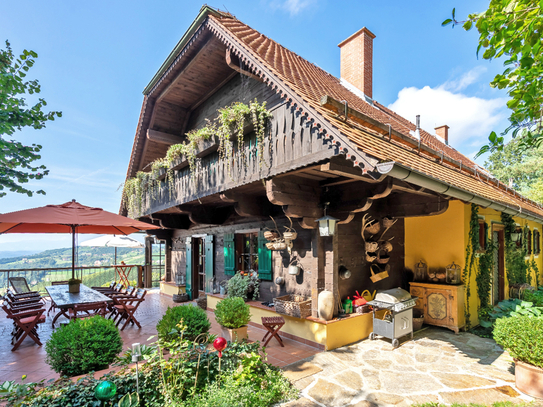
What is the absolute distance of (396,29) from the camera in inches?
304

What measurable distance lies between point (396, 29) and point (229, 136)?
5915 millimetres

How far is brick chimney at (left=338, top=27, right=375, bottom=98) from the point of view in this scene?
944 centimetres

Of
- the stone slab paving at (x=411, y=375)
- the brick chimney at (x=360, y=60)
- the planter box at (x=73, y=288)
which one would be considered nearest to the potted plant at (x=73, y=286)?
the planter box at (x=73, y=288)

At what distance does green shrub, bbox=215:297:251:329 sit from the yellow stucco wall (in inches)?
168

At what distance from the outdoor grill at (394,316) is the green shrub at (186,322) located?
308 cm

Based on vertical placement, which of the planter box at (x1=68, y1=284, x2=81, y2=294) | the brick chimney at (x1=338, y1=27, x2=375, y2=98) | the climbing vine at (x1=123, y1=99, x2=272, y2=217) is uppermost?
the brick chimney at (x1=338, y1=27, x2=375, y2=98)

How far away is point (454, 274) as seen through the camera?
5.95 meters

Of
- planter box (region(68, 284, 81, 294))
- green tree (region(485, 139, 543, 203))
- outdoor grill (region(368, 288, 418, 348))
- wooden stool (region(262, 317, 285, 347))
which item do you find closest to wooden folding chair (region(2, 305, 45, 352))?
planter box (region(68, 284, 81, 294))

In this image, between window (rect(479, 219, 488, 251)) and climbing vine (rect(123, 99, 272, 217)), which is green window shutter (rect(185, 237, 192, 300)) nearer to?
climbing vine (rect(123, 99, 272, 217))

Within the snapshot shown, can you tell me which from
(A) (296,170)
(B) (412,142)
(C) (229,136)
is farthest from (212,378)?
(B) (412,142)

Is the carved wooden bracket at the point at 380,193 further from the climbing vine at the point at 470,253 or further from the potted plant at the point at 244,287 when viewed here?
the potted plant at the point at 244,287

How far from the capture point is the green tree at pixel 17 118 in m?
5.78

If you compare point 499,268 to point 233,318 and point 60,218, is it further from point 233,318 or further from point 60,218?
point 60,218

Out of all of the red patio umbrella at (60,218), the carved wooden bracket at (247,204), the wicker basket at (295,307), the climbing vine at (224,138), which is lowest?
the wicker basket at (295,307)
